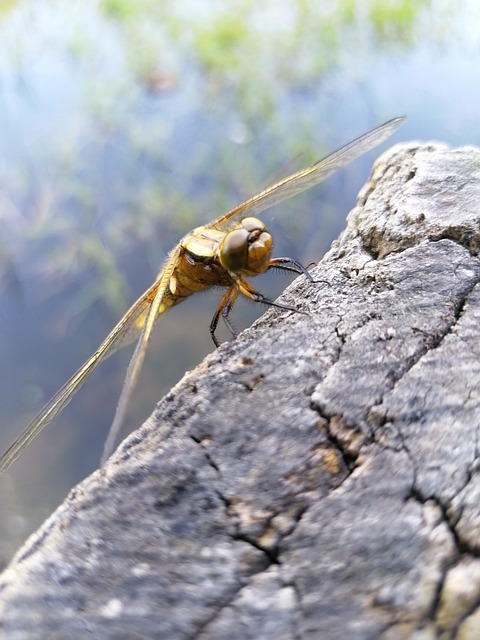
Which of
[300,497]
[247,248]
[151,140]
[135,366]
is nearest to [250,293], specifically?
[247,248]

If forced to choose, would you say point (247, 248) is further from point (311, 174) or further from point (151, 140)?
point (151, 140)

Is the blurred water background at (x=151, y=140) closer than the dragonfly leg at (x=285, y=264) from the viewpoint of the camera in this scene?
No

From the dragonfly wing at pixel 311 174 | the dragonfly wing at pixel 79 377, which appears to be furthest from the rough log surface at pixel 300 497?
the dragonfly wing at pixel 311 174

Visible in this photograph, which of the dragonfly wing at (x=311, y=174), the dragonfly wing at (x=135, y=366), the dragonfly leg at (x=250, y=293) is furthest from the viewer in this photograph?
the dragonfly wing at (x=311, y=174)

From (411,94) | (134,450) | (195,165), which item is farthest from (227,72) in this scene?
(134,450)

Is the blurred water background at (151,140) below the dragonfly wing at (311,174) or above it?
above

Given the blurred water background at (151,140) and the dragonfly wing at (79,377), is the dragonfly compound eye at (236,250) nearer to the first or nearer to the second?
the dragonfly wing at (79,377)

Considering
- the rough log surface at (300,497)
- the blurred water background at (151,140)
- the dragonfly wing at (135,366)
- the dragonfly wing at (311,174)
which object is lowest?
the rough log surface at (300,497)

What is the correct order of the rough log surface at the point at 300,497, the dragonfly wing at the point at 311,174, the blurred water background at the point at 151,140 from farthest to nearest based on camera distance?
the blurred water background at the point at 151,140 → the dragonfly wing at the point at 311,174 → the rough log surface at the point at 300,497
